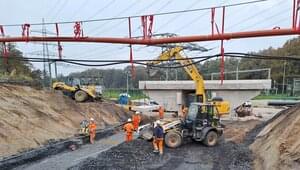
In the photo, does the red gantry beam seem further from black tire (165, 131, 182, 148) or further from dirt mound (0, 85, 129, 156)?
black tire (165, 131, 182, 148)

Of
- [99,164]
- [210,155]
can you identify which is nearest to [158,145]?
[210,155]

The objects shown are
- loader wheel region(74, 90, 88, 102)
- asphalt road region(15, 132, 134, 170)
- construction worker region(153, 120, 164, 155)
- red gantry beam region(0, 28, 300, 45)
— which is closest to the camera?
red gantry beam region(0, 28, 300, 45)

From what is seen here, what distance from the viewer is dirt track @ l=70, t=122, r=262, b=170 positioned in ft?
45.0

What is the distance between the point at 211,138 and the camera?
1764cm

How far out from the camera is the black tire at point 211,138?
57.3 feet

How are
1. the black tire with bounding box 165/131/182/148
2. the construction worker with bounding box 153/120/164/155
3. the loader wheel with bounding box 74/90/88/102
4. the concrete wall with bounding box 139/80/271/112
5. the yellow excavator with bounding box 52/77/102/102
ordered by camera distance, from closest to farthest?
the construction worker with bounding box 153/120/164/155 → the black tire with bounding box 165/131/182/148 → the loader wheel with bounding box 74/90/88/102 → the yellow excavator with bounding box 52/77/102/102 → the concrete wall with bounding box 139/80/271/112

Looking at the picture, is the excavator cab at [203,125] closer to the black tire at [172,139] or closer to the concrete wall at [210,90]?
the black tire at [172,139]

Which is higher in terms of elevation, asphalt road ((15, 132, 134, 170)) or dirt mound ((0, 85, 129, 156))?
dirt mound ((0, 85, 129, 156))

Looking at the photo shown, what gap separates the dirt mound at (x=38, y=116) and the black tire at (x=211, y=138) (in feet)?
27.3

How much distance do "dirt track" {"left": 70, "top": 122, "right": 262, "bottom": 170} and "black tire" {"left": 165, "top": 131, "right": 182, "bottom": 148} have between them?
268mm

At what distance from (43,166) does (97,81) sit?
20.5 meters

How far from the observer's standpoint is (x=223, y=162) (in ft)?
46.5

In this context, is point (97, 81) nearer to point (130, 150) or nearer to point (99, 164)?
point (130, 150)

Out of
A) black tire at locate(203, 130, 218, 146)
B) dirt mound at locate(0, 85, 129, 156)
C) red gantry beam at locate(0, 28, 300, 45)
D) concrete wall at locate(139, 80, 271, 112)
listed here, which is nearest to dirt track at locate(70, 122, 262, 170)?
black tire at locate(203, 130, 218, 146)
